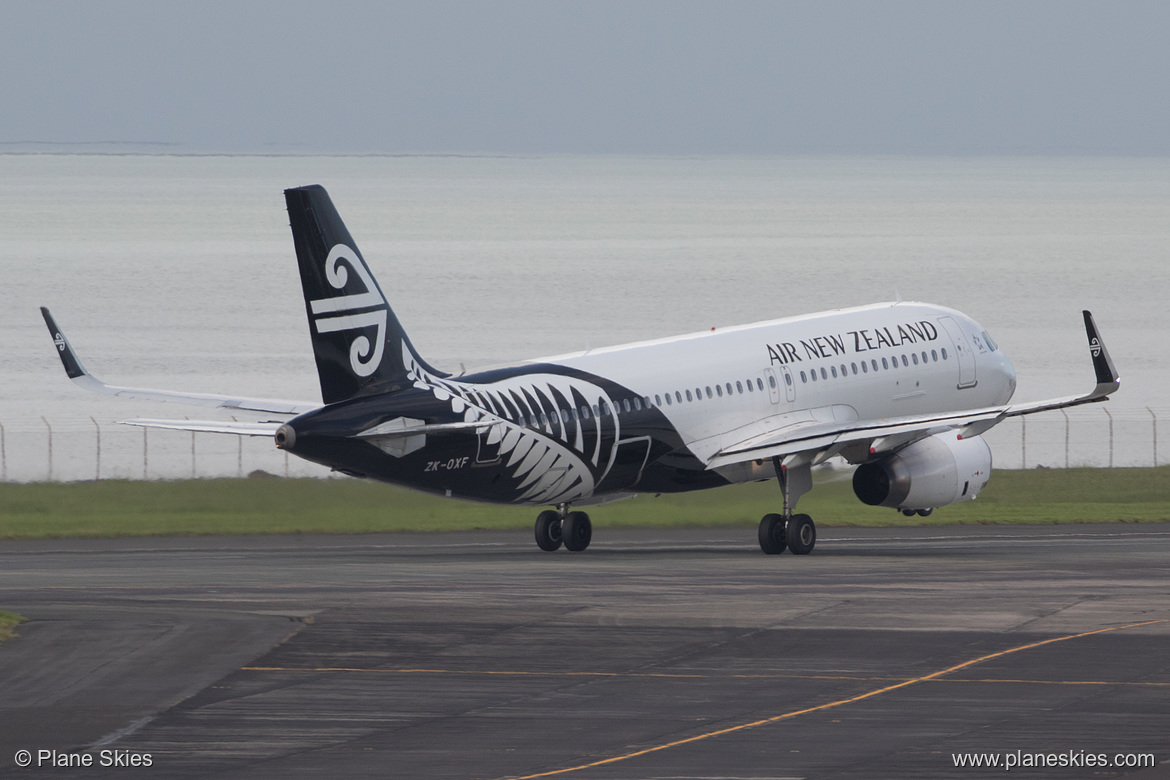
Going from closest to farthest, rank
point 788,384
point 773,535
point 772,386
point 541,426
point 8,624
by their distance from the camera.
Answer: point 8,624 < point 541,426 < point 773,535 < point 772,386 < point 788,384

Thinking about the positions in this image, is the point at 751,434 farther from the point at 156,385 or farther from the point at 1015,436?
the point at 156,385

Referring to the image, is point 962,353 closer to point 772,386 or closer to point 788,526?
point 772,386

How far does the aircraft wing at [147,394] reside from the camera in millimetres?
42219

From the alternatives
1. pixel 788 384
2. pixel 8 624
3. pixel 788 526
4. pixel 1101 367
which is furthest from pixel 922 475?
pixel 8 624

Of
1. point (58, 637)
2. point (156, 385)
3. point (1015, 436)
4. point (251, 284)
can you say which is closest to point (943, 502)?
point (58, 637)

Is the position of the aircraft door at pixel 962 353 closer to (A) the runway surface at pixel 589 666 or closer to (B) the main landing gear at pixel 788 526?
(B) the main landing gear at pixel 788 526

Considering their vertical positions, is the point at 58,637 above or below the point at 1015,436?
below

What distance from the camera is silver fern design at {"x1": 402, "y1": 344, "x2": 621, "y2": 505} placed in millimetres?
40469

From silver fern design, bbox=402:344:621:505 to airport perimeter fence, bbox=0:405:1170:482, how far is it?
40.4m

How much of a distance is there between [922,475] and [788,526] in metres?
3.45

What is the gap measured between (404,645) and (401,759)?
318 inches

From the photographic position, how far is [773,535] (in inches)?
1772

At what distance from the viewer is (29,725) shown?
2305cm

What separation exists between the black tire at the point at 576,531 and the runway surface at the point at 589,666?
1789mm
